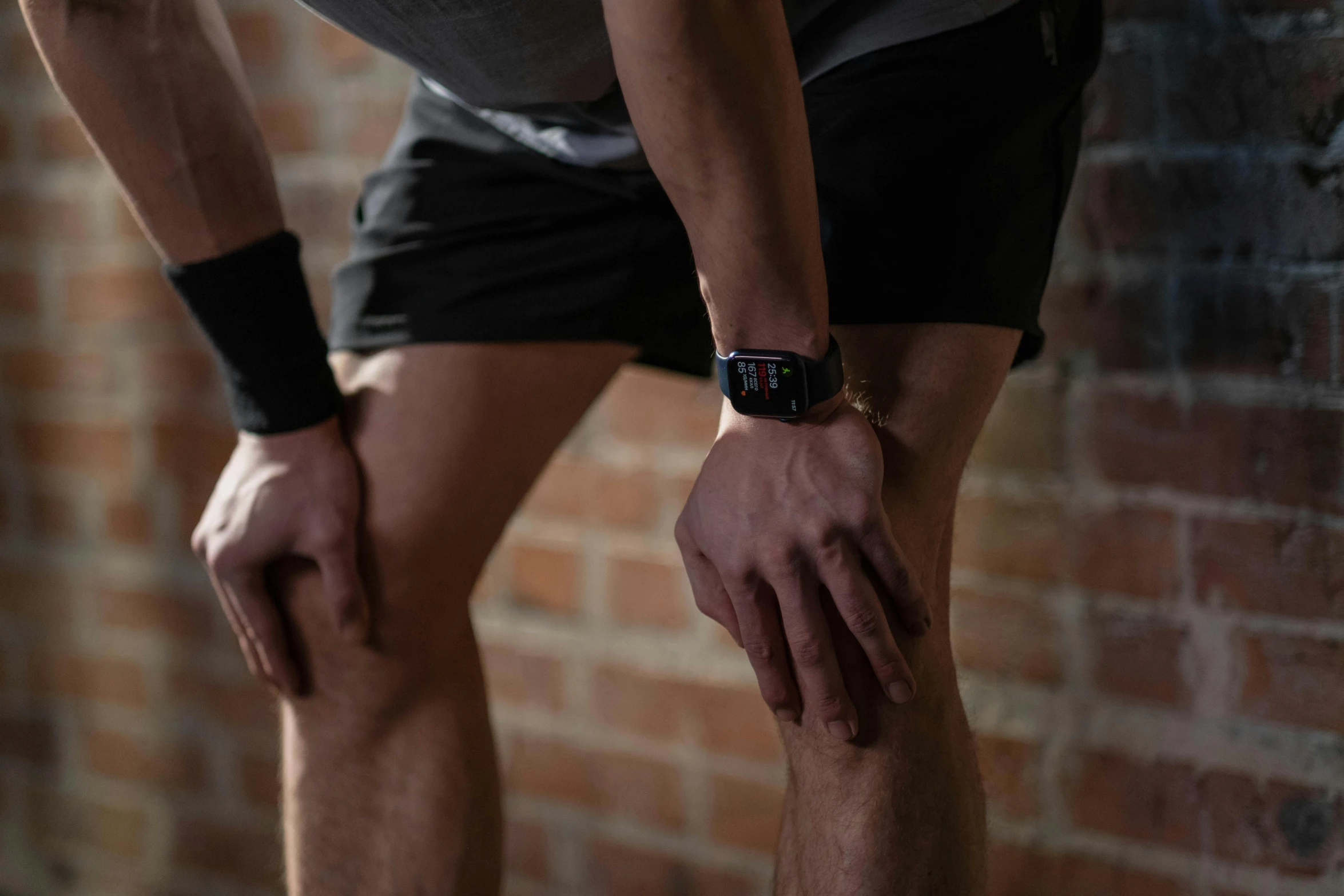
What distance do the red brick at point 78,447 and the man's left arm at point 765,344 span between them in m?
1.28

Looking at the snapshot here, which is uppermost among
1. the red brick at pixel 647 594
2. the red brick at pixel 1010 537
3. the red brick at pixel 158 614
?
the red brick at pixel 1010 537

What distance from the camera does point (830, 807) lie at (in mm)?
699

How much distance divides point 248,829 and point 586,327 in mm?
1191

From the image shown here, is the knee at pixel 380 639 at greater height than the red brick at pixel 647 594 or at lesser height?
greater

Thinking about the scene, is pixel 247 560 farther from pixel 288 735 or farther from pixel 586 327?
pixel 586 327

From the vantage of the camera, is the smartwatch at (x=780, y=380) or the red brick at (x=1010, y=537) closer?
the smartwatch at (x=780, y=380)

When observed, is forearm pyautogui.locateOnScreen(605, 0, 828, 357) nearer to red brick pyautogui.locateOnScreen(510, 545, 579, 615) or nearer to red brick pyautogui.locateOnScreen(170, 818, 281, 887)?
red brick pyautogui.locateOnScreen(510, 545, 579, 615)

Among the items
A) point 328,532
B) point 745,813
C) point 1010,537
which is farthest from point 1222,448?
point 328,532

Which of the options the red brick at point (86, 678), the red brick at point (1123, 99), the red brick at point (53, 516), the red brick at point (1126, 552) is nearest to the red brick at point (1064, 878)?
the red brick at point (1126, 552)

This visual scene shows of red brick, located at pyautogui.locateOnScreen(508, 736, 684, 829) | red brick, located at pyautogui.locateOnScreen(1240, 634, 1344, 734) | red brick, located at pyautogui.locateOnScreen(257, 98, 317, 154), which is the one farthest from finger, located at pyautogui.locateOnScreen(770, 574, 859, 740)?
red brick, located at pyautogui.locateOnScreen(257, 98, 317, 154)

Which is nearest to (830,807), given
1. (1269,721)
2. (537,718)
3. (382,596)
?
(382,596)

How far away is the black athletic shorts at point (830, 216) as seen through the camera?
0.72m

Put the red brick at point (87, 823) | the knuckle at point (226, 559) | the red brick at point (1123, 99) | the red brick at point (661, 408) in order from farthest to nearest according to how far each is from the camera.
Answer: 1. the red brick at point (87, 823)
2. the red brick at point (661, 408)
3. the red brick at point (1123, 99)
4. the knuckle at point (226, 559)

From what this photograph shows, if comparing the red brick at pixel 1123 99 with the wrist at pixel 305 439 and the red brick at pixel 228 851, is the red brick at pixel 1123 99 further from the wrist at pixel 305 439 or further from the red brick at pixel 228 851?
the red brick at pixel 228 851
